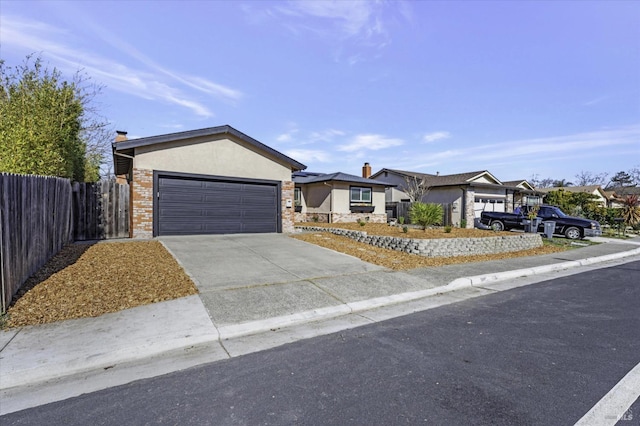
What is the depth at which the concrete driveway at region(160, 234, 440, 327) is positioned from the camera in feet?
18.2

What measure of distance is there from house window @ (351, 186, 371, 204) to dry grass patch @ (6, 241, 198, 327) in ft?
53.6

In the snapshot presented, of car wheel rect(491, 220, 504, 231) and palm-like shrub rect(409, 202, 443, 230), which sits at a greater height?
palm-like shrub rect(409, 202, 443, 230)

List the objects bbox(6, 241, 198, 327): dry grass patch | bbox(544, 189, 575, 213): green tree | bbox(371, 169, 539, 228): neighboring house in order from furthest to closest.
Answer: bbox(544, 189, 575, 213): green tree < bbox(371, 169, 539, 228): neighboring house < bbox(6, 241, 198, 327): dry grass patch

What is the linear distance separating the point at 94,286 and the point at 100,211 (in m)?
7.45

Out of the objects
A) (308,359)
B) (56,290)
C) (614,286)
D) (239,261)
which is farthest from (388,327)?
(614,286)

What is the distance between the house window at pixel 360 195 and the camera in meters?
23.5

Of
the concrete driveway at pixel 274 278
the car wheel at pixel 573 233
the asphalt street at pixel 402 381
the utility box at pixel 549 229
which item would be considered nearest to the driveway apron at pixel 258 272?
the concrete driveway at pixel 274 278

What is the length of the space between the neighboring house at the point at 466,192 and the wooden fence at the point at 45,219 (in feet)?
66.3

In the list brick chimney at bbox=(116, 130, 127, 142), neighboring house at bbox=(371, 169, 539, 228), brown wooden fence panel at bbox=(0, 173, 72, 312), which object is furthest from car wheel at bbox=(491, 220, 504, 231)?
brick chimney at bbox=(116, 130, 127, 142)

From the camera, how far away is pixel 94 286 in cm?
596

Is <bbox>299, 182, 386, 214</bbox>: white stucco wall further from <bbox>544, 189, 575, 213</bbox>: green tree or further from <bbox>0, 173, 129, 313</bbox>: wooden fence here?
<bbox>544, 189, 575, 213</bbox>: green tree

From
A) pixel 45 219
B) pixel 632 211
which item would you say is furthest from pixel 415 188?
pixel 45 219

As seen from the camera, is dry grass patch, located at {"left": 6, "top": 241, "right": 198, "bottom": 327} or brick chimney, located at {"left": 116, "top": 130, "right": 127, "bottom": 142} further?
brick chimney, located at {"left": 116, "top": 130, "right": 127, "bottom": 142}

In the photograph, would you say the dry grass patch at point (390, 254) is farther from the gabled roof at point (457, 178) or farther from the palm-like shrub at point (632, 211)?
the palm-like shrub at point (632, 211)
